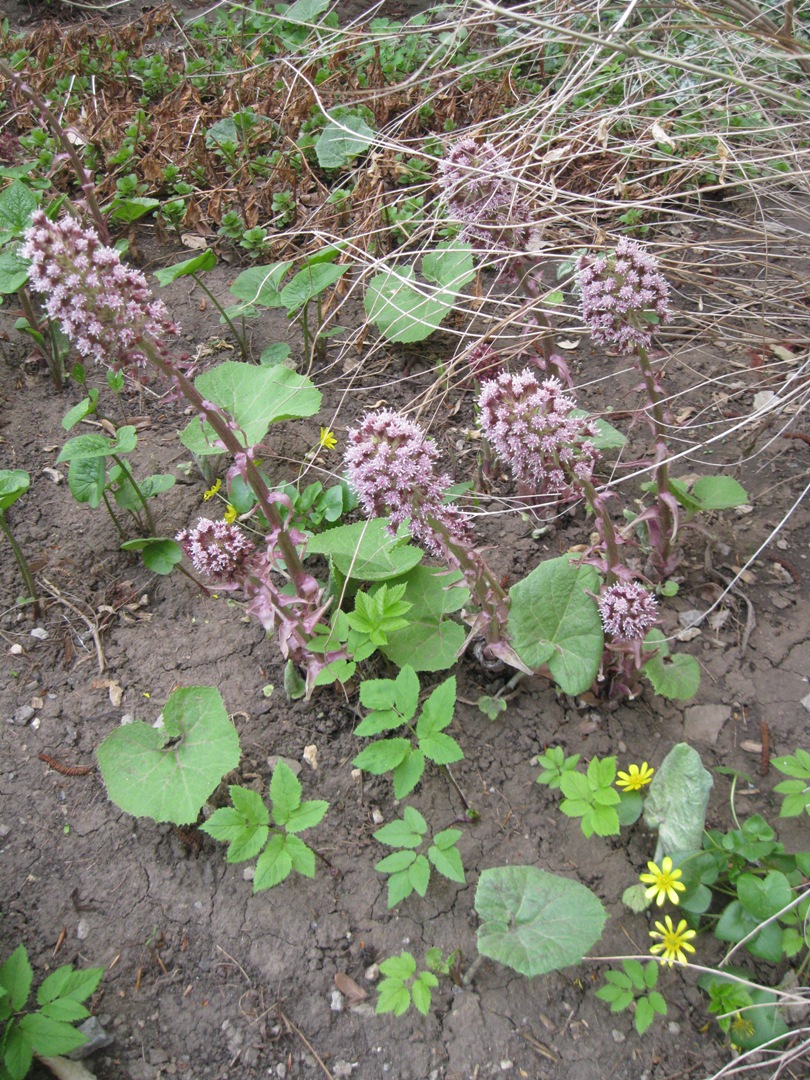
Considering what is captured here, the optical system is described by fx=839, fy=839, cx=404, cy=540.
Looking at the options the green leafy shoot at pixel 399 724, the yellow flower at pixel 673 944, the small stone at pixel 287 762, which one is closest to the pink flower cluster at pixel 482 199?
the green leafy shoot at pixel 399 724

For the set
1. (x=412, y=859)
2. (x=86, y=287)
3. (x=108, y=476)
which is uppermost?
(x=86, y=287)

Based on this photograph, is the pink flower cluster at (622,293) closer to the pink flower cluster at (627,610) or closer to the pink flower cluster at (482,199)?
the pink flower cluster at (482,199)

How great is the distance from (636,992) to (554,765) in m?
0.43

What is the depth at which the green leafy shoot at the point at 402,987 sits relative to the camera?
4.77 feet

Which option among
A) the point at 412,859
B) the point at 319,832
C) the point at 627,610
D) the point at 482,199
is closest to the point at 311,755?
the point at 319,832

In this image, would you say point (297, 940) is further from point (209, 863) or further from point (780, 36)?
point (780, 36)

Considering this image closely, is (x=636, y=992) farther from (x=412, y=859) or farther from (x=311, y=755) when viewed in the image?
(x=311, y=755)

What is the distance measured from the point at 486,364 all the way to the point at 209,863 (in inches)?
61.1

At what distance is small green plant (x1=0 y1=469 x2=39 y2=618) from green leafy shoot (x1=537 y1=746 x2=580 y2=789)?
1.36 metres

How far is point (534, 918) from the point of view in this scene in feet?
5.00

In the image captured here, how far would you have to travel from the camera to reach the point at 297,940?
5.48 ft

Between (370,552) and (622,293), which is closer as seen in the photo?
(622,293)

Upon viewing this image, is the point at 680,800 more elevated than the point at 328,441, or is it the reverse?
the point at 328,441

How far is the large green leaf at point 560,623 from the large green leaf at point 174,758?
66cm
